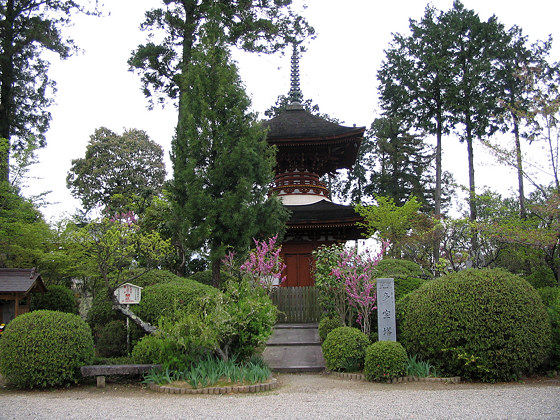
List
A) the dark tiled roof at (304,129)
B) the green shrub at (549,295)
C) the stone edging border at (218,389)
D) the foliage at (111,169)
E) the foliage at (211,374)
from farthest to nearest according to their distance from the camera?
the foliage at (111,169)
the dark tiled roof at (304,129)
the green shrub at (549,295)
the foliage at (211,374)
the stone edging border at (218,389)

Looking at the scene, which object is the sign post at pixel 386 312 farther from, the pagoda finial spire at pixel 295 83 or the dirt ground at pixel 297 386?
the pagoda finial spire at pixel 295 83

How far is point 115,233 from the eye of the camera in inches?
392

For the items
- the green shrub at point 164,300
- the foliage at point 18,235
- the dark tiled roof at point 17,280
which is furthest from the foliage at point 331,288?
the foliage at point 18,235

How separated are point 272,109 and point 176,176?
968 inches

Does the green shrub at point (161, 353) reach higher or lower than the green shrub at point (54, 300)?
lower

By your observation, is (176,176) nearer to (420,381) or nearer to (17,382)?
(17,382)

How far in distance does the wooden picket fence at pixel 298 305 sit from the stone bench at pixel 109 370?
6919mm

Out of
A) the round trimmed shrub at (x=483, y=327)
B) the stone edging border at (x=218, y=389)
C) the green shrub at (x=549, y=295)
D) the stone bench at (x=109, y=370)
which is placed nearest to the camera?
the stone edging border at (x=218, y=389)

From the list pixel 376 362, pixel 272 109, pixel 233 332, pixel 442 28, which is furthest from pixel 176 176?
pixel 272 109

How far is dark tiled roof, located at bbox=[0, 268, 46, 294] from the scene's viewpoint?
11.0 meters

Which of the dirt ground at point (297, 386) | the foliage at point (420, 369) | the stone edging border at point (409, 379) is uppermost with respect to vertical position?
the foliage at point (420, 369)

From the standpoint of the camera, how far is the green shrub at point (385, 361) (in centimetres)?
836

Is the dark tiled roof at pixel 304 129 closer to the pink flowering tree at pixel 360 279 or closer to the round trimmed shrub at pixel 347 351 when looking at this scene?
the pink flowering tree at pixel 360 279

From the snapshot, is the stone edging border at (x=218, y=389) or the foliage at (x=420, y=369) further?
the foliage at (x=420, y=369)
